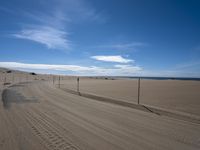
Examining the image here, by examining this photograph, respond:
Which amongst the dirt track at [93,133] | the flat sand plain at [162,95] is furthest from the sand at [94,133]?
the flat sand plain at [162,95]

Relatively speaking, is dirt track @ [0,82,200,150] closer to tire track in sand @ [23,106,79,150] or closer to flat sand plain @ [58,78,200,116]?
tire track in sand @ [23,106,79,150]

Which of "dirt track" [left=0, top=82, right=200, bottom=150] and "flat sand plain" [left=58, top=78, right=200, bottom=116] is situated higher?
"flat sand plain" [left=58, top=78, right=200, bottom=116]

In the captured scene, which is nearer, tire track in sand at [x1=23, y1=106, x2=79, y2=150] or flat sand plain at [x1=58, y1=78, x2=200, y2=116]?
tire track in sand at [x1=23, y1=106, x2=79, y2=150]

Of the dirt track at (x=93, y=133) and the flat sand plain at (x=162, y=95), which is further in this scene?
the flat sand plain at (x=162, y=95)

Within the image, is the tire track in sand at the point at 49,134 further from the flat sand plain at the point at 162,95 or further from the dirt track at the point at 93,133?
the flat sand plain at the point at 162,95

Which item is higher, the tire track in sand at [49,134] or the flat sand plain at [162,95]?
the flat sand plain at [162,95]

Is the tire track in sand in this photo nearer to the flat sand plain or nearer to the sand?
the sand

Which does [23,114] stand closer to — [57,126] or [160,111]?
[57,126]

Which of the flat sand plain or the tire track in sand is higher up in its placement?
the flat sand plain

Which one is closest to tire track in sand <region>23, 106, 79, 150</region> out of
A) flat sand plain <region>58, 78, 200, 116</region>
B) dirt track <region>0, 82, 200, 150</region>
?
dirt track <region>0, 82, 200, 150</region>

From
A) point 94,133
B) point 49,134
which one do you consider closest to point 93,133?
point 94,133

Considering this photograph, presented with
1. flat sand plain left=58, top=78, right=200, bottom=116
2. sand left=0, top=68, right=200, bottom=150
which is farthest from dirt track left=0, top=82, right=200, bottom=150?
flat sand plain left=58, top=78, right=200, bottom=116

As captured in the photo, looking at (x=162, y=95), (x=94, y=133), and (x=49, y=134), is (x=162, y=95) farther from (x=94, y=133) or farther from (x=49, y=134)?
(x=49, y=134)

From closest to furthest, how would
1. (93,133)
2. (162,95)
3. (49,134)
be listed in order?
(49,134)
(93,133)
(162,95)
